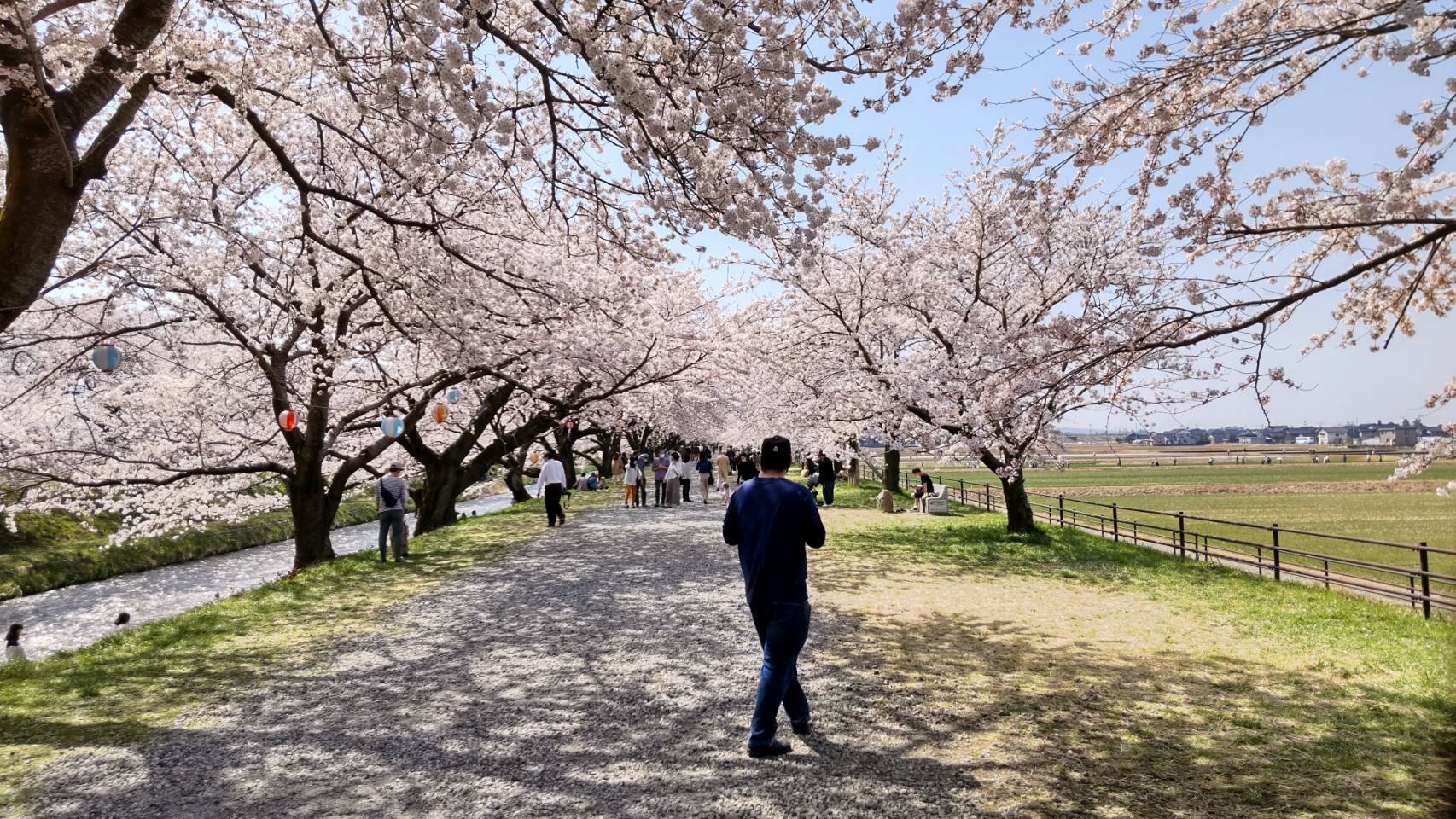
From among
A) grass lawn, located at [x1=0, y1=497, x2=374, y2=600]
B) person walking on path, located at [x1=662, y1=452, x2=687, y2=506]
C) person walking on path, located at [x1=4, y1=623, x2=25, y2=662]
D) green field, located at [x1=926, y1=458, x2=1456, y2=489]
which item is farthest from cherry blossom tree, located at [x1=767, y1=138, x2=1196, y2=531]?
green field, located at [x1=926, y1=458, x2=1456, y2=489]

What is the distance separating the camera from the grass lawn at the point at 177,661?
4.89m

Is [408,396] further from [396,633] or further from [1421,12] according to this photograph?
[1421,12]

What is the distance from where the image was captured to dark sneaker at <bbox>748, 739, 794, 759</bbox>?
Answer: 4281 mm

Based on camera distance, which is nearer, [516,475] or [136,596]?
[136,596]

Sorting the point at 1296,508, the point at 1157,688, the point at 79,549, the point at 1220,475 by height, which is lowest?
the point at 1220,475

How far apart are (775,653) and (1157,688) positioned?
341 cm

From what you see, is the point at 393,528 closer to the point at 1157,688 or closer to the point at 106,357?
the point at 106,357

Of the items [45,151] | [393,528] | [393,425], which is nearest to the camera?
[45,151]

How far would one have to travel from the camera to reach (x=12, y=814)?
3703mm

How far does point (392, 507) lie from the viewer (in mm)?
11961

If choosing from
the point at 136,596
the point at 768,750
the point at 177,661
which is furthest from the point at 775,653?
the point at 136,596

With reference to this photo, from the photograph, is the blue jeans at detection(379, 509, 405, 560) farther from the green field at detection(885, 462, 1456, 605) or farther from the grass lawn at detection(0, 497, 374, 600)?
the green field at detection(885, 462, 1456, 605)

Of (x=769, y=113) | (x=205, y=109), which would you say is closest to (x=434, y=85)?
(x=769, y=113)

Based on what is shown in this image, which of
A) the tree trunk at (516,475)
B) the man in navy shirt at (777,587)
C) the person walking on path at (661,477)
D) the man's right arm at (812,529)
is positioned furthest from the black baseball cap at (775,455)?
the tree trunk at (516,475)
